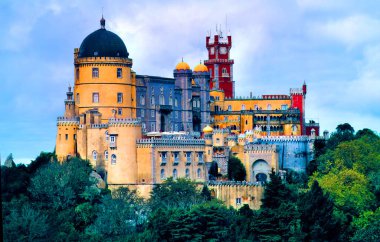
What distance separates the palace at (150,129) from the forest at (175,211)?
214cm

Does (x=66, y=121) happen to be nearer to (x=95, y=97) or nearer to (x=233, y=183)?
(x=95, y=97)

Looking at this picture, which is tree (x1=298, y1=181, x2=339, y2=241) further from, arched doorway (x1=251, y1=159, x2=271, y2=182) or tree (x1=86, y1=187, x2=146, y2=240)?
arched doorway (x1=251, y1=159, x2=271, y2=182)

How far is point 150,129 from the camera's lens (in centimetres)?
7575

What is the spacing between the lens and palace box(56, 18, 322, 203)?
6594 cm

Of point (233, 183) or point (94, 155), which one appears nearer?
point (94, 155)

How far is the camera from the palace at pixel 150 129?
65.9 m

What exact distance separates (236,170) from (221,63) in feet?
101

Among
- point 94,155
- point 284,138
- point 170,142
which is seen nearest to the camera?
point 94,155

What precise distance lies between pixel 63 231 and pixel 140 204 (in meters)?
12.2

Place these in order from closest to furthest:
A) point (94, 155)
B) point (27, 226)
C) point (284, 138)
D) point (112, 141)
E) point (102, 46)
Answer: point (27, 226), point (112, 141), point (94, 155), point (102, 46), point (284, 138)

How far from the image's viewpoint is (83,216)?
57969mm

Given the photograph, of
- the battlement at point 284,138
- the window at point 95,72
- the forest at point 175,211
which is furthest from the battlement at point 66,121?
the battlement at point 284,138

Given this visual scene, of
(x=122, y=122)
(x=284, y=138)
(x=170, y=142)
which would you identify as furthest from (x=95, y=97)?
(x=284, y=138)

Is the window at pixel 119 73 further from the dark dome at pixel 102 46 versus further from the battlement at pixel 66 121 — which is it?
the battlement at pixel 66 121
